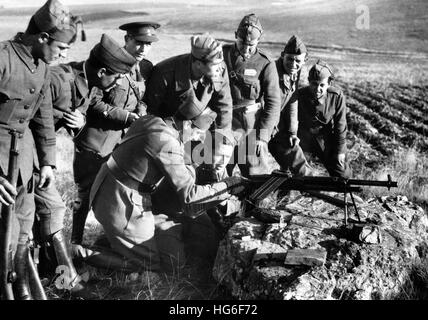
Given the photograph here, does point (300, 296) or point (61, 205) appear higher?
point (61, 205)

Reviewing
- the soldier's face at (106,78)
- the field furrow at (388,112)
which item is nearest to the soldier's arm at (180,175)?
the soldier's face at (106,78)

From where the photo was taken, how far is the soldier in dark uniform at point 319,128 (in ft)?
22.0

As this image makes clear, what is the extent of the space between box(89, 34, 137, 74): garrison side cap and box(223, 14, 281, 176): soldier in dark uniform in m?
1.93

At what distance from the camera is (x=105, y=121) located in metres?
5.02

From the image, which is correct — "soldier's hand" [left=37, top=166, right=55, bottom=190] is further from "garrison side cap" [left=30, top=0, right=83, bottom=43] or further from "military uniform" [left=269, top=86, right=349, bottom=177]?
"military uniform" [left=269, top=86, right=349, bottom=177]

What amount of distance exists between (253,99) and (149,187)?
2280 mm

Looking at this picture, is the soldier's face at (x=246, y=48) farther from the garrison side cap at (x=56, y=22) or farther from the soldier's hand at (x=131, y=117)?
the garrison side cap at (x=56, y=22)

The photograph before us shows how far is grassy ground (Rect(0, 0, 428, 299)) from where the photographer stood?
177 inches

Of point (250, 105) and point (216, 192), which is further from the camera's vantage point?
point (250, 105)

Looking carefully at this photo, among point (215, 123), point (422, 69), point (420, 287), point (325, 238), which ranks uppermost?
point (215, 123)
